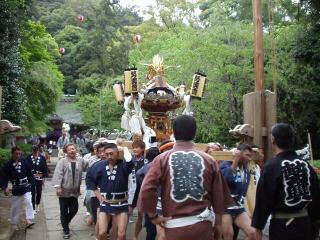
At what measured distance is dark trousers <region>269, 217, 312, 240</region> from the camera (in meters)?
4.66

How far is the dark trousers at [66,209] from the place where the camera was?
10242 mm

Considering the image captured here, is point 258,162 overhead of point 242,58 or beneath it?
beneath

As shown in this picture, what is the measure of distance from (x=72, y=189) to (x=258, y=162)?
165 inches

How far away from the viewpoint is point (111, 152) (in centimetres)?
759

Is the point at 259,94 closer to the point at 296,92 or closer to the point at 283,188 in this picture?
the point at 283,188

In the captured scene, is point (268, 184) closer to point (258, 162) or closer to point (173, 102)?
point (258, 162)

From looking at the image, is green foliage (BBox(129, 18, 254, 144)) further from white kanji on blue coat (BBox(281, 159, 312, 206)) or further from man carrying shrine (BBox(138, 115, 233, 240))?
man carrying shrine (BBox(138, 115, 233, 240))

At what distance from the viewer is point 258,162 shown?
803 centimetres

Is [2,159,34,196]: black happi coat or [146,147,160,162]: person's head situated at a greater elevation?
[146,147,160,162]: person's head

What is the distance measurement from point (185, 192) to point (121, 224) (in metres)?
3.40

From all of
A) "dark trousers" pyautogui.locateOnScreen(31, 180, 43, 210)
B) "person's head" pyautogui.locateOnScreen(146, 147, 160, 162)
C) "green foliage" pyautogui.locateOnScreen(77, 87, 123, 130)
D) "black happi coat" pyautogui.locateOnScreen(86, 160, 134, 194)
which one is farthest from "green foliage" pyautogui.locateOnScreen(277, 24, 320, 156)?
"green foliage" pyautogui.locateOnScreen(77, 87, 123, 130)

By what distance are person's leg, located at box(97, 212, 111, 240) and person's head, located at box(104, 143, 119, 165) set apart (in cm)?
84

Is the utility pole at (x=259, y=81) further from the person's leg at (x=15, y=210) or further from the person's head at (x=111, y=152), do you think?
the person's leg at (x=15, y=210)

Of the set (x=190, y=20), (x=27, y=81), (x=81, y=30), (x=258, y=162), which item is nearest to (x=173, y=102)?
(x=258, y=162)
